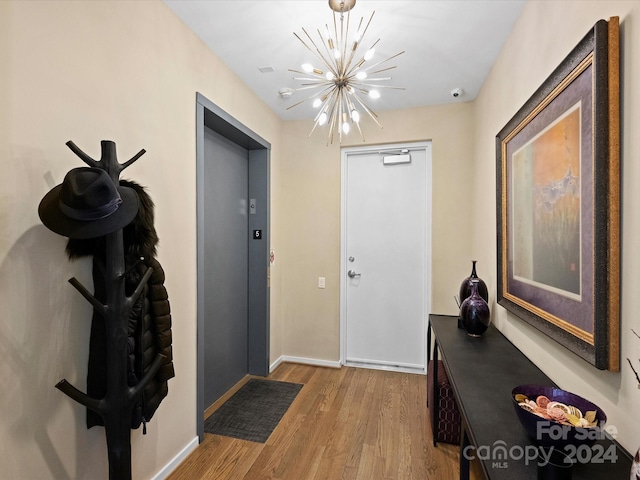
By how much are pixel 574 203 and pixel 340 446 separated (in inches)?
76.1

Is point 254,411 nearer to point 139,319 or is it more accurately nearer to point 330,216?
point 139,319

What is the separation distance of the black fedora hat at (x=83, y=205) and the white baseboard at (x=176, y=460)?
1452 millimetres

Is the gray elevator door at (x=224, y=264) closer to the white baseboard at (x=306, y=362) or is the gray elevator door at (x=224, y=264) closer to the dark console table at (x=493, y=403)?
the white baseboard at (x=306, y=362)

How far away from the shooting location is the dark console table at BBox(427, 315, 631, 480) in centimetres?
89

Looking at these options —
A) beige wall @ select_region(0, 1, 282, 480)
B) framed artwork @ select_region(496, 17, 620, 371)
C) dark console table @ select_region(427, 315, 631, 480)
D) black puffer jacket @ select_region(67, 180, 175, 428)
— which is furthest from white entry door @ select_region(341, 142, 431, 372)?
black puffer jacket @ select_region(67, 180, 175, 428)

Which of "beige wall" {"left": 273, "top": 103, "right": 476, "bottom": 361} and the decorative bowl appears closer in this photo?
the decorative bowl

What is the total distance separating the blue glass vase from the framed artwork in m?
0.19

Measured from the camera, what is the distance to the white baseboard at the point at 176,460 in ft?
5.85

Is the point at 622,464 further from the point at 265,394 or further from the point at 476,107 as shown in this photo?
the point at 476,107

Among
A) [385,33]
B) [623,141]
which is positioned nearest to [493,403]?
[623,141]

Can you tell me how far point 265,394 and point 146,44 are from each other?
2.66 metres

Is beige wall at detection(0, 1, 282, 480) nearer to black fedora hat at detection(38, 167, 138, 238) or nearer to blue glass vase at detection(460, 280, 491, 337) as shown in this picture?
black fedora hat at detection(38, 167, 138, 238)

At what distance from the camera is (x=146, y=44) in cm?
166

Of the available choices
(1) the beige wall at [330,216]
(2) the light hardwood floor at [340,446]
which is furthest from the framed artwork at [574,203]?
(1) the beige wall at [330,216]
